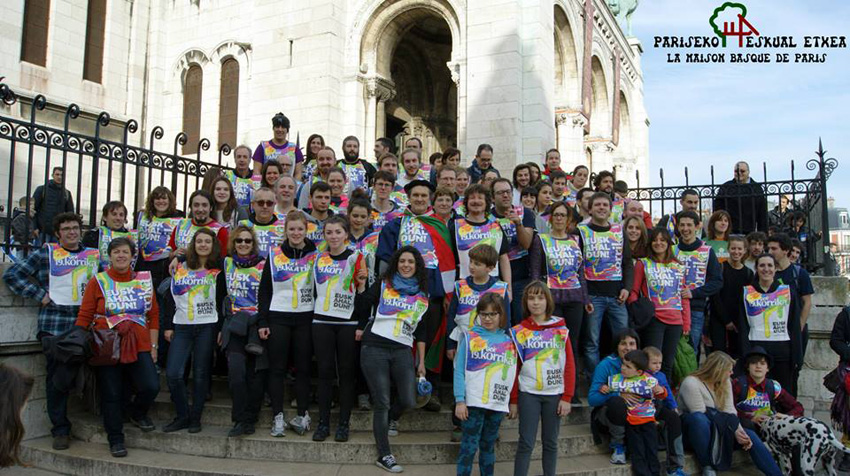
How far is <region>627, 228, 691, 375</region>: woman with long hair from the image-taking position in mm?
6438

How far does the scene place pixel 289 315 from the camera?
5426mm

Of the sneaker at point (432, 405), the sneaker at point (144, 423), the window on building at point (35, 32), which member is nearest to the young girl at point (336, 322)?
the sneaker at point (432, 405)

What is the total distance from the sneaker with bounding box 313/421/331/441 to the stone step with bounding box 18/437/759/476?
0.21 meters

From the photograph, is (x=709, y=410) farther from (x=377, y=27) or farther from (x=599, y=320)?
(x=377, y=27)

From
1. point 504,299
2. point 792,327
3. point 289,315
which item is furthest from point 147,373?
point 792,327

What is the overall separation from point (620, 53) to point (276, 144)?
18.6 meters

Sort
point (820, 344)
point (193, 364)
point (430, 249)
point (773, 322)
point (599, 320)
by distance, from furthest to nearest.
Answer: point (820, 344), point (773, 322), point (599, 320), point (430, 249), point (193, 364)

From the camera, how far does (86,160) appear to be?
54.3 ft

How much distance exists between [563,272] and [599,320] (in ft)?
2.49

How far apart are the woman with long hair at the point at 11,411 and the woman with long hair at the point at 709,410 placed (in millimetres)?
5450

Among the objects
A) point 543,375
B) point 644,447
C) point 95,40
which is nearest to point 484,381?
Answer: point 543,375

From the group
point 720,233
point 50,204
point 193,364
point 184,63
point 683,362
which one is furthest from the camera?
point 184,63

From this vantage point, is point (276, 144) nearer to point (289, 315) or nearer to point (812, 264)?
point (289, 315)

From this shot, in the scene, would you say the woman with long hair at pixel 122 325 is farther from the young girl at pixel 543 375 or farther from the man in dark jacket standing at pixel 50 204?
the young girl at pixel 543 375
